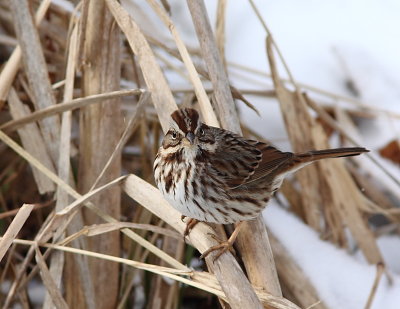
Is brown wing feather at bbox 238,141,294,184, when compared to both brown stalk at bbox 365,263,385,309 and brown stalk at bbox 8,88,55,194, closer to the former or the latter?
brown stalk at bbox 365,263,385,309

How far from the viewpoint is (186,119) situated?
2.33m

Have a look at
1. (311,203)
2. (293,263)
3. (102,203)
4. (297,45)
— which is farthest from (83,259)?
(297,45)

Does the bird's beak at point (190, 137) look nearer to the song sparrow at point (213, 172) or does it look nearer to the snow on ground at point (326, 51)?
the song sparrow at point (213, 172)

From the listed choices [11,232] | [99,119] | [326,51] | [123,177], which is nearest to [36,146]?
[99,119]

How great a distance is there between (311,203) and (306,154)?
1.91ft

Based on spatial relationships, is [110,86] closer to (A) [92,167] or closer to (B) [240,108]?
(A) [92,167]

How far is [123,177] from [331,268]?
1064 millimetres

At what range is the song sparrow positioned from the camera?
2.38 meters

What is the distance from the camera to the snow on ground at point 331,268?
3039mm

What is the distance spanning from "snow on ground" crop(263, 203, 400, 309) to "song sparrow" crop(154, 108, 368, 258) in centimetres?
48

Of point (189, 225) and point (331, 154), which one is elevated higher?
point (331, 154)

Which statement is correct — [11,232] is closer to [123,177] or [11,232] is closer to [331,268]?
[123,177]

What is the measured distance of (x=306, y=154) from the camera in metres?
2.75

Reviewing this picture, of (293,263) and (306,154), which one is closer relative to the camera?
(306,154)
